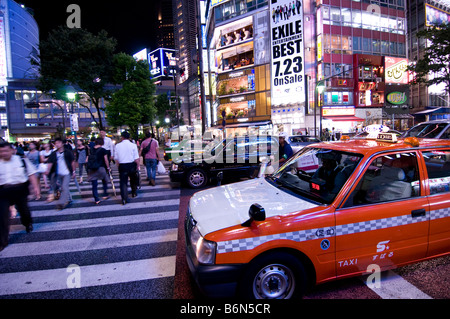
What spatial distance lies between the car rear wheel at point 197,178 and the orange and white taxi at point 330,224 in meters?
5.32

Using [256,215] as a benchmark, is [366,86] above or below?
above

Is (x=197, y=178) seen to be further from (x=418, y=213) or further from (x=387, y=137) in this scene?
(x=418, y=213)

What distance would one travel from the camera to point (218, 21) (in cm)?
4012

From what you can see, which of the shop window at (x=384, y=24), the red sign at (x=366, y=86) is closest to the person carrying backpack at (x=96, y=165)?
the red sign at (x=366, y=86)

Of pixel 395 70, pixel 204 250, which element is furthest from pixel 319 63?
pixel 204 250

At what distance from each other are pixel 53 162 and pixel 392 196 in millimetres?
8061

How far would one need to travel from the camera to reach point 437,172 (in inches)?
125

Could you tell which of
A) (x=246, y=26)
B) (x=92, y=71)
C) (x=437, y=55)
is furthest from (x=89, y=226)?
(x=246, y=26)

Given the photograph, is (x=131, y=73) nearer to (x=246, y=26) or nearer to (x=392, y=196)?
(x=246, y=26)

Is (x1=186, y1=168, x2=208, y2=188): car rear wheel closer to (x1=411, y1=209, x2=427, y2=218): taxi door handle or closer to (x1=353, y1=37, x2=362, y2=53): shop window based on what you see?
(x1=411, y1=209, x2=427, y2=218): taxi door handle

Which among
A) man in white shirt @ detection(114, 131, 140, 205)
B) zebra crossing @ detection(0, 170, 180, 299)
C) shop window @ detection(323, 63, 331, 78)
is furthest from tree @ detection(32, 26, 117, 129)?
shop window @ detection(323, 63, 331, 78)

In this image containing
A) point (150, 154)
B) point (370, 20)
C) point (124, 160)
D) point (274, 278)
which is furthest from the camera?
point (370, 20)

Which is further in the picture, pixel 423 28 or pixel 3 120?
pixel 3 120

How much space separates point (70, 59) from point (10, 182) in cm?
1993
